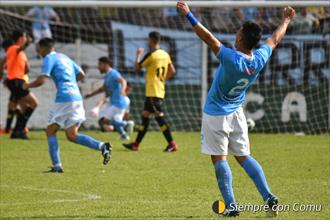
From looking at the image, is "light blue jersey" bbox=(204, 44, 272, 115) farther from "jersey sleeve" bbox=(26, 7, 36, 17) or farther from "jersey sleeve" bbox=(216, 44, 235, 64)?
"jersey sleeve" bbox=(26, 7, 36, 17)

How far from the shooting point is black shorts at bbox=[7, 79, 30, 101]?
19000 millimetres

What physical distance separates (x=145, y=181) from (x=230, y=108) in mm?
3372

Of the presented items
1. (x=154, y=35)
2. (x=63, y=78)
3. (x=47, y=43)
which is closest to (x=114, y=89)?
(x=154, y=35)

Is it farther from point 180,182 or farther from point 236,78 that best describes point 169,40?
point 236,78

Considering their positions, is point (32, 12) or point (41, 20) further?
point (32, 12)

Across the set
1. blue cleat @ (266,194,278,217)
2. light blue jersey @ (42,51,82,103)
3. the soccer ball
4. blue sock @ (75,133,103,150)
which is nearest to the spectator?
the soccer ball

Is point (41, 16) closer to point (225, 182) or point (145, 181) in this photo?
point (145, 181)

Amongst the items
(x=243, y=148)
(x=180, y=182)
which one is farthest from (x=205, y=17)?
(x=243, y=148)

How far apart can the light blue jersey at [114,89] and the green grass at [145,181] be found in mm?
1785

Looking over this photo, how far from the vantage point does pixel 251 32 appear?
845 cm

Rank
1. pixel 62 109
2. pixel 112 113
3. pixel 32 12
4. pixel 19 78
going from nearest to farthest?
1. pixel 62 109
2. pixel 19 78
3. pixel 112 113
4. pixel 32 12

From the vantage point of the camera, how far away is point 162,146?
17.1 m

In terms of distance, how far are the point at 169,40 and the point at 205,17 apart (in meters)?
1.22

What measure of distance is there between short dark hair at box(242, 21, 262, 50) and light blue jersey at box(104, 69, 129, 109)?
33.7 feet
